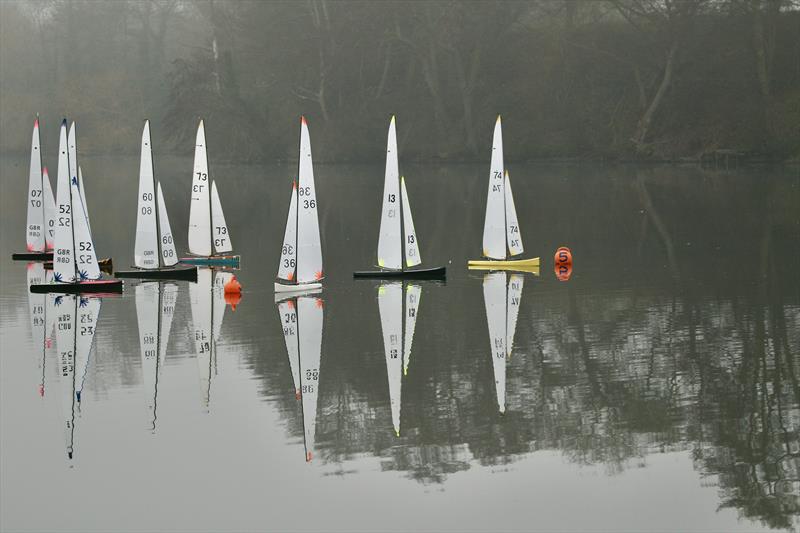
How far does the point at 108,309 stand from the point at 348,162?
72.4 metres

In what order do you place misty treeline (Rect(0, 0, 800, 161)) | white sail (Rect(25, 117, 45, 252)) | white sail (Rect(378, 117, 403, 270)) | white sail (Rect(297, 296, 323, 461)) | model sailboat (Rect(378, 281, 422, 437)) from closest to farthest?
1. white sail (Rect(297, 296, 323, 461))
2. model sailboat (Rect(378, 281, 422, 437))
3. white sail (Rect(378, 117, 403, 270))
4. white sail (Rect(25, 117, 45, 252))
5. misty treeline (Rect(0, 0, 800, 161))

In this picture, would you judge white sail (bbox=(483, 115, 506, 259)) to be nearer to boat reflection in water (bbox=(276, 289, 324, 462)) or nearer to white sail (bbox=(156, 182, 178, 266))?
boat reflection in water (bbox=(276, 289, 324, 462))

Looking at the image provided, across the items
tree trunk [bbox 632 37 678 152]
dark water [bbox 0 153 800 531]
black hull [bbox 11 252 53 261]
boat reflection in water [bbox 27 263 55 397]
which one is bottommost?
dark water [bbox 0 153 800 531]

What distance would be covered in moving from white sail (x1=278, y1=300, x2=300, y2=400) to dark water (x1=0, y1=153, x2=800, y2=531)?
0.23 meters

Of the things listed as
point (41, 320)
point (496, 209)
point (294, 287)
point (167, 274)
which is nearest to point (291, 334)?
point (294, 287)

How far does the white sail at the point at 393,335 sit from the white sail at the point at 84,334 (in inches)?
214

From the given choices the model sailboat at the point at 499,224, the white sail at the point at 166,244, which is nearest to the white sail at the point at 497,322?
the model sailboat at the point at 499,224

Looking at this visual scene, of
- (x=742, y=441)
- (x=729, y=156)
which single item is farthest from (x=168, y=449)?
(x=729, y=156)

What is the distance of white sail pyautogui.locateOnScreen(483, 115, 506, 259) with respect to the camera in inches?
1569

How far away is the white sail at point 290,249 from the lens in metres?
34.9

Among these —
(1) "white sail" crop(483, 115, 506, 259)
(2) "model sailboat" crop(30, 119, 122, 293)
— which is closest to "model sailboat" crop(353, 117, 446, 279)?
(1) "white sail" crop(483, 115, 506, 259)

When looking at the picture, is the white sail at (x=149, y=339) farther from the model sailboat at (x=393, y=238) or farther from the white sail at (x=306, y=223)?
the model sailboat at (x=393, y=238)

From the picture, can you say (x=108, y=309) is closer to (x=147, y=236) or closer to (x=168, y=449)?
(x=147, y=236)

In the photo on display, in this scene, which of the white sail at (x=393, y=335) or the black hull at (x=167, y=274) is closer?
the white sail at (x=393, y=335)
